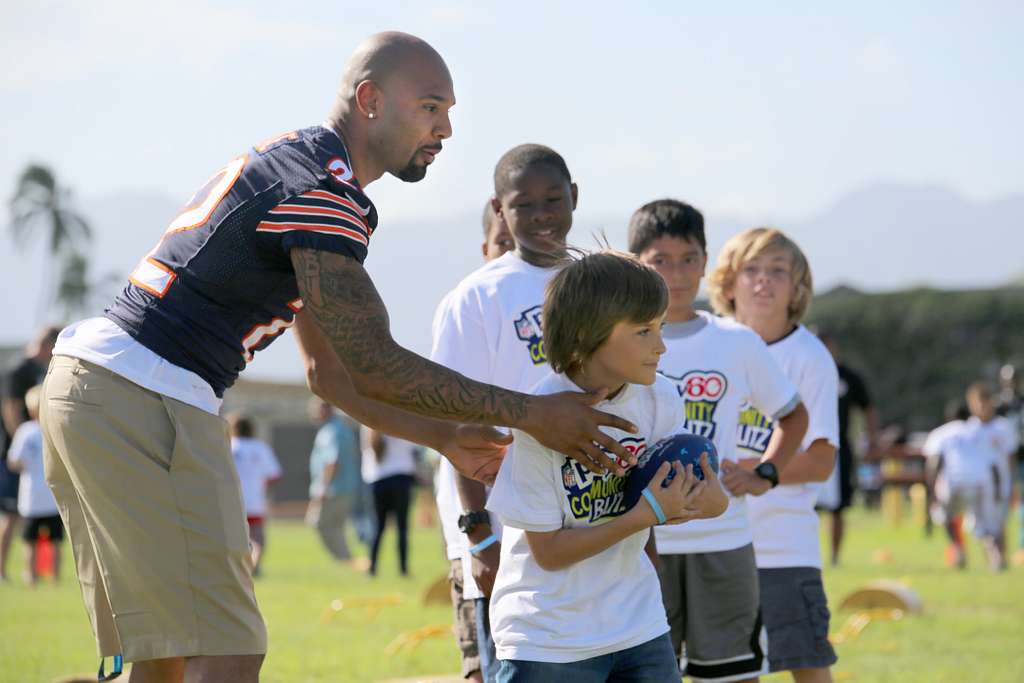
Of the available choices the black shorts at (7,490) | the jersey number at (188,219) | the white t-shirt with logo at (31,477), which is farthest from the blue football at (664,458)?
the black shorts at (7,490)

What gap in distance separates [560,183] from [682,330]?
0.86 metres

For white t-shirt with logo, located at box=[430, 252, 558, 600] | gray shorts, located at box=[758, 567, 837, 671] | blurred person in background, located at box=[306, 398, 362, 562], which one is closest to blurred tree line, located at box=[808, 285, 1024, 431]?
blurred person in background, located at box=[306, 398, 362, 562]

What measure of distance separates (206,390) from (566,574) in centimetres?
116

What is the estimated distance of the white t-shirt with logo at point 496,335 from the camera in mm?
4559

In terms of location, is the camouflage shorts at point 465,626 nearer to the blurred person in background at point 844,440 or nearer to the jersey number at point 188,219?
the jersey number at point 188,219

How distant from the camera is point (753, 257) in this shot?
5.77m

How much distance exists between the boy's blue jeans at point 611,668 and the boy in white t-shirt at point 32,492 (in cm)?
1108

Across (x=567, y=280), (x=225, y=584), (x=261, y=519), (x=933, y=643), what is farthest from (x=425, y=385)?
(x=261, y=519)

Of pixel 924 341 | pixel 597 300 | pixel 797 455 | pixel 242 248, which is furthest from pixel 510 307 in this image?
pixel 924 341

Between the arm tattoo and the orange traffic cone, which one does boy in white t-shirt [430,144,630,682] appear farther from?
the orange traffic cone

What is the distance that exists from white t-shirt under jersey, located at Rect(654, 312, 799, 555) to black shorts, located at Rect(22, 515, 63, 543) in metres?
10.3

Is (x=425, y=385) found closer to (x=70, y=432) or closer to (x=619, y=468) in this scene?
(x=619, y=468)

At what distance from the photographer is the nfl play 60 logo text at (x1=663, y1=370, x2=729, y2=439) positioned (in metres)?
4.98

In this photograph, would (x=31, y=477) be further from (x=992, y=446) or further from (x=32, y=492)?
(x=992, y=446)
